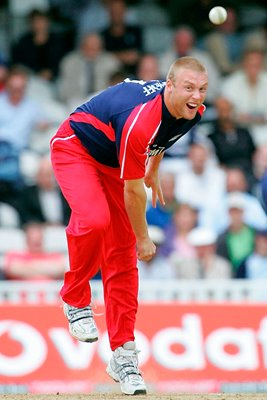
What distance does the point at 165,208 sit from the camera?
1249cm

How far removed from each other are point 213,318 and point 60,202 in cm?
294

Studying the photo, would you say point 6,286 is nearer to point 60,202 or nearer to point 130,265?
point 60,202

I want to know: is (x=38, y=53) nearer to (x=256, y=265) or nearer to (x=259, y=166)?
(x=259, y=166)

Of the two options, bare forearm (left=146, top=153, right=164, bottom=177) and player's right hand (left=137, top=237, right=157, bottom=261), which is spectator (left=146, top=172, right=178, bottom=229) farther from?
player's right hand (left=137, top=237, right=157, bottom=261)

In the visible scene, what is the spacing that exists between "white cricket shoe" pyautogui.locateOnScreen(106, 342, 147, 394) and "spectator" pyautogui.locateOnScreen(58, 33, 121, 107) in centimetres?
619

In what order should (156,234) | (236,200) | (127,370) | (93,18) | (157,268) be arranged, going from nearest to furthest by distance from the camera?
(127,370)
(157,268)
(156,234)
(236,200)
(93,18)

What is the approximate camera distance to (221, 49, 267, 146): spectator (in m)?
13.9

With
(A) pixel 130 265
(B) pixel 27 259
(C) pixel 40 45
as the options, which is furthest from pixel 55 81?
(A) pixel 130 265

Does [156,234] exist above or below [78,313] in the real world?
below

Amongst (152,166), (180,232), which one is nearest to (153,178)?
(152,166)

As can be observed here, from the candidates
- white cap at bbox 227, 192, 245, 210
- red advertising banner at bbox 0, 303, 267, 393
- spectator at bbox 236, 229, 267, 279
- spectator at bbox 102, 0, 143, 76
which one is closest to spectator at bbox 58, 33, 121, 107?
spectator at bbox 102, 0, 143, 76

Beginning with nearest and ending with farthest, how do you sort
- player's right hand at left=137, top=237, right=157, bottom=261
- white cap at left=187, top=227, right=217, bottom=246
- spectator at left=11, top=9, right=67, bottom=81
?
player's right hand at left=137, top=237, right=157, bottom=261
white cap at left=187, top=227, right=217, bottom=246
spectator at left=11, top=9, right=67, bottom=81

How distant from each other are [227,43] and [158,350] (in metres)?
A: 5.96

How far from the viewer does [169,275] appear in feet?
38.9
